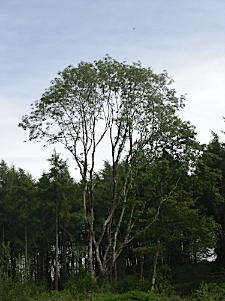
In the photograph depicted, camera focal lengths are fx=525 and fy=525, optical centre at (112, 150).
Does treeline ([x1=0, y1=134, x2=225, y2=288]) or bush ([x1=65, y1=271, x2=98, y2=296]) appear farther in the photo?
treeline ([x1=0, y1=134, x2=225, y2=288])

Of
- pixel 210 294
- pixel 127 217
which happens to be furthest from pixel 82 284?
pixel 127 217

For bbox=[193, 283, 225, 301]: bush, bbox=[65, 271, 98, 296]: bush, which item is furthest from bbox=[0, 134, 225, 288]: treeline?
bbox=[193, 283, 225, 301]: bush

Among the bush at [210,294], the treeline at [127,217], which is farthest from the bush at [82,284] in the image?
the bush at [210,294]

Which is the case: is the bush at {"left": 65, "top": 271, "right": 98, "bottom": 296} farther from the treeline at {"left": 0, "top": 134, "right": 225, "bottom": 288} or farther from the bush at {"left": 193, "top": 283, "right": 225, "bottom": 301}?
the bush at {"left": 193, "top": 283, "right": 225, "bottom": 301}

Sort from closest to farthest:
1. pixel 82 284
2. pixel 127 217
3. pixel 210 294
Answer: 1. pixel 210 294
2. pixel 82 284
3. pixel 127 217

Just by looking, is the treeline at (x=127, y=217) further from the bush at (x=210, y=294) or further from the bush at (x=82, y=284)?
the bush at (x=210, y=294)

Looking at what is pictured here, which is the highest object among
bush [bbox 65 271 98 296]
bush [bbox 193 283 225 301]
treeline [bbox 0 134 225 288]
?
treeline [bbox 0 134 225 288]

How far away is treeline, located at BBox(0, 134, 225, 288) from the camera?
27391 millimetres

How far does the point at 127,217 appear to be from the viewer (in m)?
31.0

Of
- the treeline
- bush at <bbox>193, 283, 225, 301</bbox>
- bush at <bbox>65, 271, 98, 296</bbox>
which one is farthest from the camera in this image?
the treeline

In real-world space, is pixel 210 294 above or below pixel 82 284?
below

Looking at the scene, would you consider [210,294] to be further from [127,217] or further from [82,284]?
[127,217]

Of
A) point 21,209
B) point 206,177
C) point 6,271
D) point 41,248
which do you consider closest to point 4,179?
point 21,209

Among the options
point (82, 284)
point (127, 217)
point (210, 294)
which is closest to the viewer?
point (210, 294)
